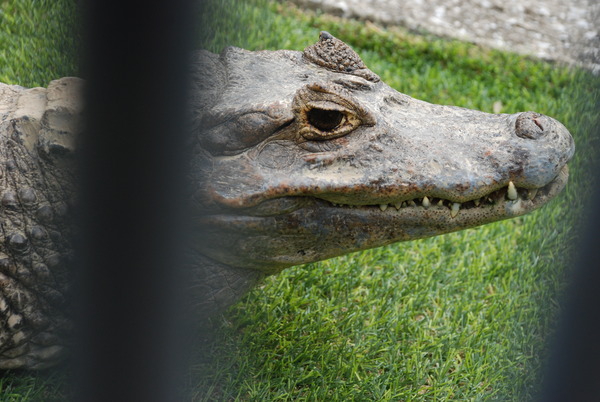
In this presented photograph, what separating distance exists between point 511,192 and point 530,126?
0.27 m

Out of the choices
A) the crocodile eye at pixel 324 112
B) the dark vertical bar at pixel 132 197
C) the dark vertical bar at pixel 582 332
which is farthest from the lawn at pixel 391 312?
the dark vertical bar at pixel 132 197

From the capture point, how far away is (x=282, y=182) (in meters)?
2.27

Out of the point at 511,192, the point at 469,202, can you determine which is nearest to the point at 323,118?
the point at 469,202

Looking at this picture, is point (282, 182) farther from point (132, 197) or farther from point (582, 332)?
point (582, 332)

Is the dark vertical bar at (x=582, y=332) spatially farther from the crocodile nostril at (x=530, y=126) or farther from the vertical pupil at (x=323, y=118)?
the vertical pupil at (x=323, y=118)

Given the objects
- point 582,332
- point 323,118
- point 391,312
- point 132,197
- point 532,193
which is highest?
point 132,197

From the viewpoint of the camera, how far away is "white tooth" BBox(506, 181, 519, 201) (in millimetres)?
2299

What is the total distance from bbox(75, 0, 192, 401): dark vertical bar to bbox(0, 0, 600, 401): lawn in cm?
89

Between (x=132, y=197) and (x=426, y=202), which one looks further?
(x=426, y=202)

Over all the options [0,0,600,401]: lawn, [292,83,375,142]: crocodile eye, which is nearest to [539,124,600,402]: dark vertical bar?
[0,0,600,401]: lawn

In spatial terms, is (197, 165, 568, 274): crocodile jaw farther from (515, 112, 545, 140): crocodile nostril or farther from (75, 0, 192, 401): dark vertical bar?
(75, 0, 192, 401): dark vertical bar

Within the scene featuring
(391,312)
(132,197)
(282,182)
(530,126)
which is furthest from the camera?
(391,312)

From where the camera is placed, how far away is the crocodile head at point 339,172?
7.47 feet

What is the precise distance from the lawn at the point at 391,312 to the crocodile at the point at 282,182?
230 millimetres
